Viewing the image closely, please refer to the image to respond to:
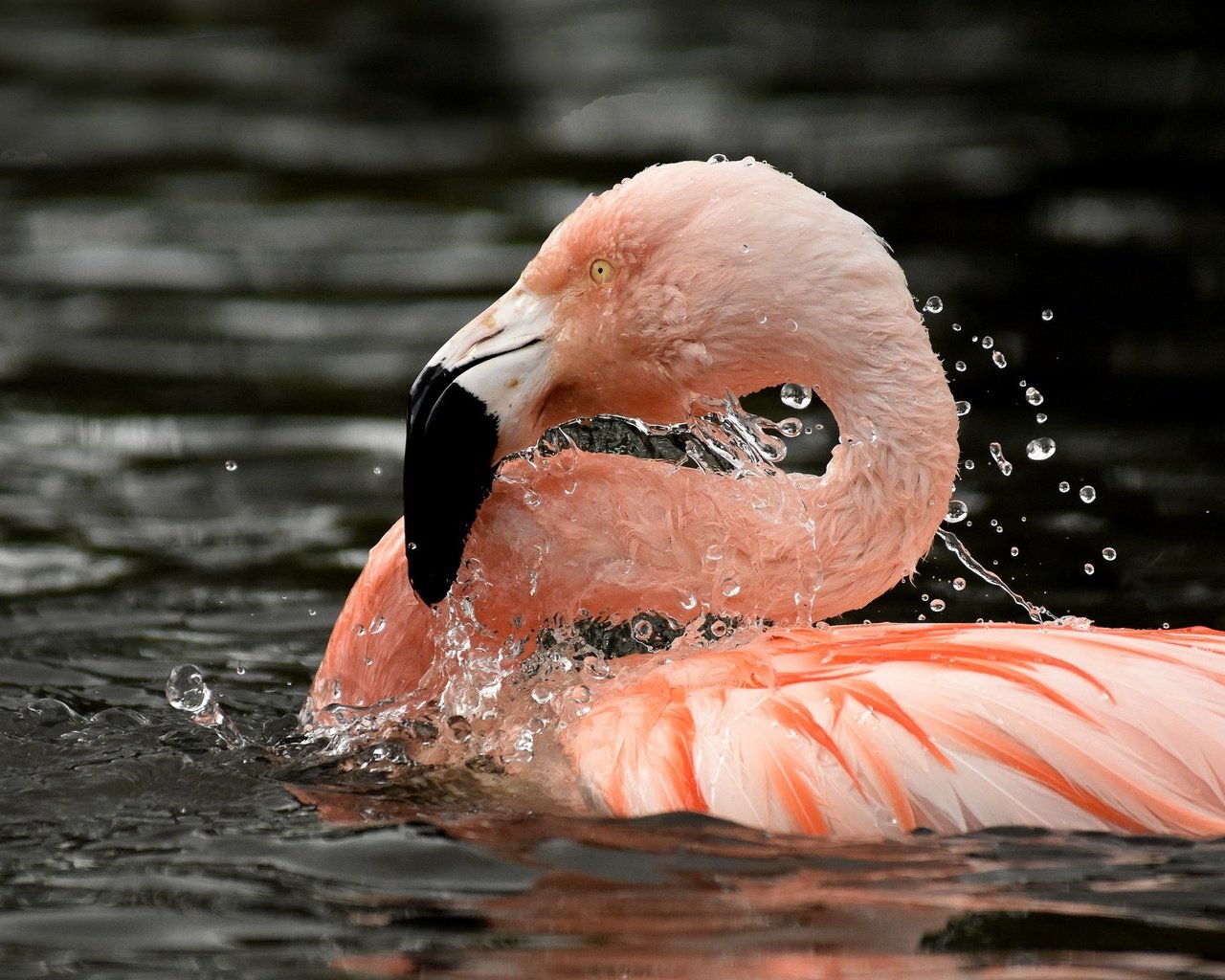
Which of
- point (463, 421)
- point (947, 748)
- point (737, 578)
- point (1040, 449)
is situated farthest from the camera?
point (1040, 449)

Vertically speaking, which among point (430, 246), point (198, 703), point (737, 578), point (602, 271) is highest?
point (602, 271)

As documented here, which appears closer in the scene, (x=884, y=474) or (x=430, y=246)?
(x=884, y=474)

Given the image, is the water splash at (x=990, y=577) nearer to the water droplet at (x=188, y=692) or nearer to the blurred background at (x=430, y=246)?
the blurred background at (x=430, y=246)

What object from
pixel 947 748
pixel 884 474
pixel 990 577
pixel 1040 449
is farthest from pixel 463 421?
pixel 1040 449

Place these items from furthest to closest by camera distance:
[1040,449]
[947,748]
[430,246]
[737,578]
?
[430,246] < [1040,449] < [737,578] < [947,748]

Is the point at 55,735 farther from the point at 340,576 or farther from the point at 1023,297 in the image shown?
the point at 1023,297

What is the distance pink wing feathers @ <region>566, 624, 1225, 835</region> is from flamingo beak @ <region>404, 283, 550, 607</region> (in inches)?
24.7

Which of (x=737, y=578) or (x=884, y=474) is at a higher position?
(x=884, y=474)

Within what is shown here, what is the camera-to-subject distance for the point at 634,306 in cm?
417

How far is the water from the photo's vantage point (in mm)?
3512

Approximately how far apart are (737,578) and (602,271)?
2.38 feet

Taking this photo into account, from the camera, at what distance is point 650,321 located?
4.17m

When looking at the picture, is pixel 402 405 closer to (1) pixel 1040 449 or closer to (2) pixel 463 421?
(1) pixel 1040 449

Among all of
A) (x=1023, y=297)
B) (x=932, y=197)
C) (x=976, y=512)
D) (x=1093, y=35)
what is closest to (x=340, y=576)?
(x=976, y=512)
